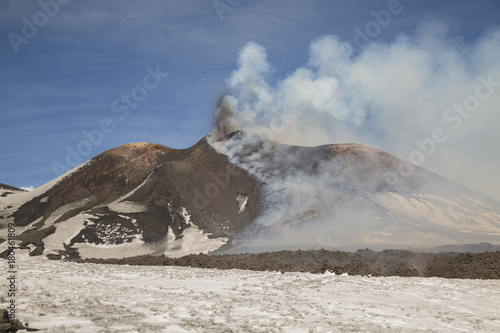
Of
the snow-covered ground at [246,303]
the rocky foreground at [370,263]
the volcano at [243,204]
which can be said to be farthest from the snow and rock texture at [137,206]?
the snow-covered ground at [246,303]

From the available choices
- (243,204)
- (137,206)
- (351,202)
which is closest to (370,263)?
(351,202)

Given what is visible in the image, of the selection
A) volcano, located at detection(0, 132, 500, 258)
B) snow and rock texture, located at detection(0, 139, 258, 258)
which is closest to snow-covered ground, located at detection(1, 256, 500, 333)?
volcano, located at detection(0, 132, 500, 258)

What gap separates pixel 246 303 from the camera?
28.9 feet

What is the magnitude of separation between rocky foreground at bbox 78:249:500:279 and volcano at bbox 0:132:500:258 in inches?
352

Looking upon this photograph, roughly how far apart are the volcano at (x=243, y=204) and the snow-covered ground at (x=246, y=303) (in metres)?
16.9

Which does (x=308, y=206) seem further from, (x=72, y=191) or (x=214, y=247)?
(x=72, y=191)

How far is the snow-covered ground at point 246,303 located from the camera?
7.00 meters

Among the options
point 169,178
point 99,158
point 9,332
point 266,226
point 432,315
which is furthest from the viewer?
point 99,158

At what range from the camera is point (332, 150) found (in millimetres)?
41719

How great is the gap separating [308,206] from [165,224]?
423 inches

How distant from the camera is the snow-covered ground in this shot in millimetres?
7000

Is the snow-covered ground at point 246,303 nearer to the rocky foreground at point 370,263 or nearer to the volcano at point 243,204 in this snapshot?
the rocky foreground at point 370,263

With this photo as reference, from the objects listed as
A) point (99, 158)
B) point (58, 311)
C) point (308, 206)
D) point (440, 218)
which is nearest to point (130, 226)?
point (308, 206)

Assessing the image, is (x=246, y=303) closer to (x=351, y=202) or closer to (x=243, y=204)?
(x=351, y=202)
